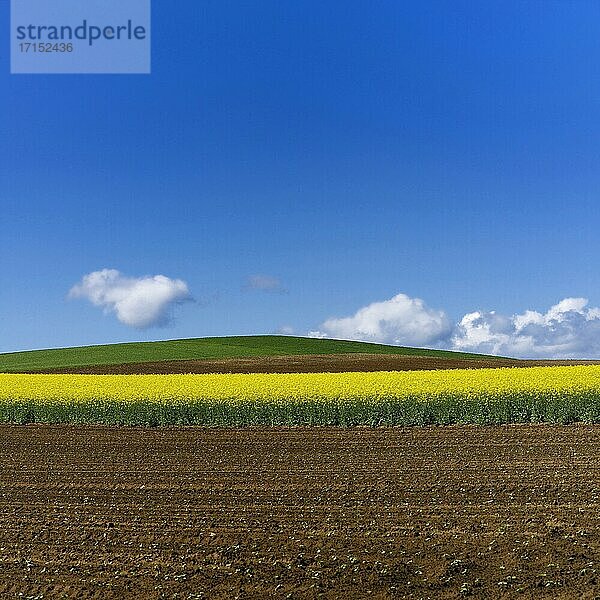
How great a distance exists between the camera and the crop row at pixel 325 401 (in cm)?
2242

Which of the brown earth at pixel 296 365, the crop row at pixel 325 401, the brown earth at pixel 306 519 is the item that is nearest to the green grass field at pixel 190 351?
the brown earth at pixel 296 365

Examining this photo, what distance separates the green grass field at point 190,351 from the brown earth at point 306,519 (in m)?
34.3

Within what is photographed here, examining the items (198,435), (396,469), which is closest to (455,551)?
(396,469)

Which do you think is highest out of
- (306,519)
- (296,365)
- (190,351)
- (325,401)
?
(190,351)

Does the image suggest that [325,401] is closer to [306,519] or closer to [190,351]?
[306,519]

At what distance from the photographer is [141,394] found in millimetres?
24547

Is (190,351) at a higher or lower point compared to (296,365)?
higher

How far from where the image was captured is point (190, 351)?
5703cm

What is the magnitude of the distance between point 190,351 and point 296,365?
1523 centimetres

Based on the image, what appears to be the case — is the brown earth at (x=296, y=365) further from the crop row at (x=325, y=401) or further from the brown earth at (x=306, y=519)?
the brown earth at (x=306, y=519)

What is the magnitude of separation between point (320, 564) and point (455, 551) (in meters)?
2.05

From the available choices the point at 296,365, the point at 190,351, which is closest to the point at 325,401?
the point at 296,365

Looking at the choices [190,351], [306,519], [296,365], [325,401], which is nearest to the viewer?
[306,519]

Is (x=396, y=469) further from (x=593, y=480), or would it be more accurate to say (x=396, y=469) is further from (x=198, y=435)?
(x=198, y=435)
